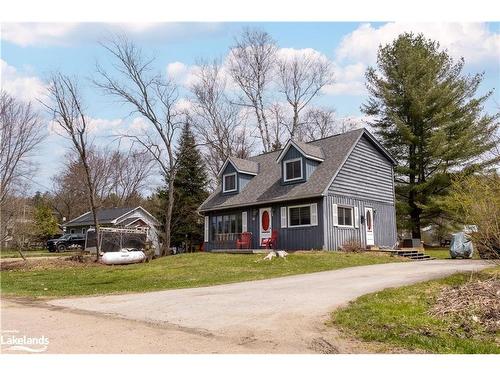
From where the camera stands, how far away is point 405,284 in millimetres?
10633

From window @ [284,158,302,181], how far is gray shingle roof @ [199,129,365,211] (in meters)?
0.46

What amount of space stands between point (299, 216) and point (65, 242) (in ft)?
93.2

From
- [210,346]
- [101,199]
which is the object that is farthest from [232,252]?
[101,199]

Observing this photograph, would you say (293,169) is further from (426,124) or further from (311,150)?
(426,124)

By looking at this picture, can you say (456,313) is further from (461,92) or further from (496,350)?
(461,92)

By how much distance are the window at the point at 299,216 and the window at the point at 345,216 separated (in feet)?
5.13

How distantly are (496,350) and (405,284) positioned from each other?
5.25 meters

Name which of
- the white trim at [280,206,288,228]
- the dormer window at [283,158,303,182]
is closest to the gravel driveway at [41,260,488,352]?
the white trim at [280,206,288,228]

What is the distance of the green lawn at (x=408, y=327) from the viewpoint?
5676 mm

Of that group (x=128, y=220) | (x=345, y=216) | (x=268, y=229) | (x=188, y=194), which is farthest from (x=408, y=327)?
(x=128, y=220)

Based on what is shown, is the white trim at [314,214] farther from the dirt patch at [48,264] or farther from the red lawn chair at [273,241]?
the dirt patch at [48,264]

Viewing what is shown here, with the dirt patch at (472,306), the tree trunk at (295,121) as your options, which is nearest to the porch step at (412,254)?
the dirt patch at (472,306)

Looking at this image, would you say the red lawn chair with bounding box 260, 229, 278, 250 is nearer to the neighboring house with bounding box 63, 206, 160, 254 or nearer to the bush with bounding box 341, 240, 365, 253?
the bush with bounding box 341, 240, 365, 253

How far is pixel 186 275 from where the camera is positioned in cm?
1598
